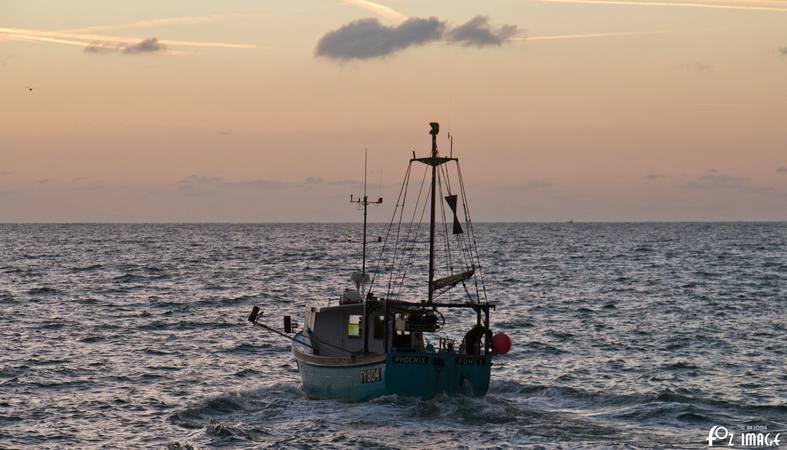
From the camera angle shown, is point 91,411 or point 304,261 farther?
point 304,261

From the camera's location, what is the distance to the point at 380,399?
31984 mm

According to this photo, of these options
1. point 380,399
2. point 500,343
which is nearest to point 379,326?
point 380,399

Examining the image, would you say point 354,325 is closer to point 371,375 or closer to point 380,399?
point 371,375

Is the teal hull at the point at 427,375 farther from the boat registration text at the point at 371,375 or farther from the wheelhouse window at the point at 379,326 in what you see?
the wheelhouse window at the point at 379,326

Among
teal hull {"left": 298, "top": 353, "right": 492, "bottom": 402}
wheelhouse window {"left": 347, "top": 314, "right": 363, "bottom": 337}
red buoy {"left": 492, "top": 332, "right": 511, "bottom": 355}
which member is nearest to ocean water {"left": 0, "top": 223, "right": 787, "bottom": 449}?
teal hull {"left": 298, "top": 353, "right": 492, "bottom": 402}

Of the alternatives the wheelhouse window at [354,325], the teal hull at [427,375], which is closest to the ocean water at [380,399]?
the teal hull at [427,375]

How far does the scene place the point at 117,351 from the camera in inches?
1828

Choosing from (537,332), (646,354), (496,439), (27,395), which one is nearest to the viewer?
(496,439)

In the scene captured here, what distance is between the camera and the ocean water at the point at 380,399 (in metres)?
29.6

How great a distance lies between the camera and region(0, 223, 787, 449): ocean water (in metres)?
29.6

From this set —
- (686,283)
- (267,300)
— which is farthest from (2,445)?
(686,283)

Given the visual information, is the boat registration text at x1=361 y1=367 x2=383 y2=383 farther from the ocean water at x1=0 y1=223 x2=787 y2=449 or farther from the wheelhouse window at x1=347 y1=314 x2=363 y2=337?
the wheelhouse window at x1=347 y1=314 x2=363 y2=337

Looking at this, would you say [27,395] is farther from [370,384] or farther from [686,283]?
[686,283]

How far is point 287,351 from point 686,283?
52030 millimetres
